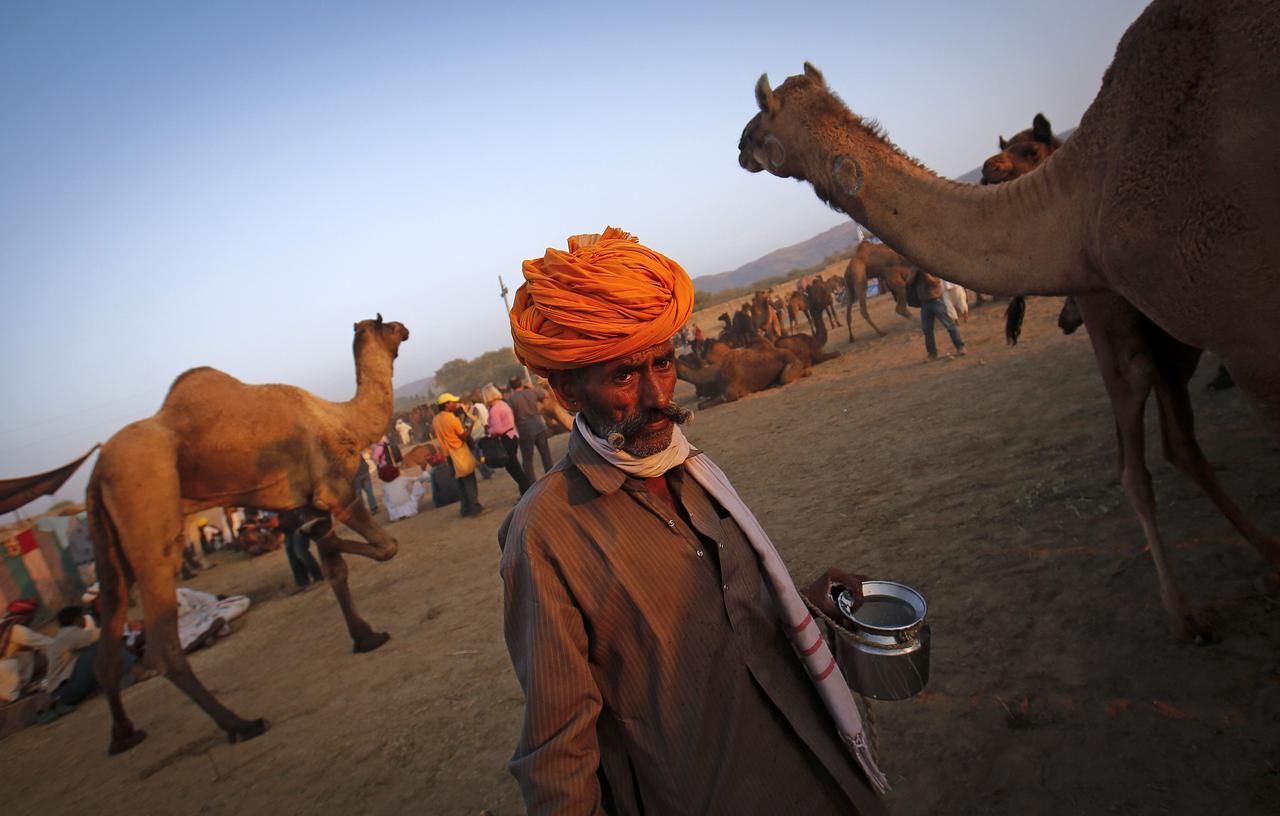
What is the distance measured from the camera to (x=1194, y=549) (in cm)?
352

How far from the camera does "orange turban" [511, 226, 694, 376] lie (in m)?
1.56

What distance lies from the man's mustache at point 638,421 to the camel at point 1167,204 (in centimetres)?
208

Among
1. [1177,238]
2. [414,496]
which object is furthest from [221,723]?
[414,496]

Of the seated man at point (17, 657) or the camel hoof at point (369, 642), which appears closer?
the camel hoof at point (369, 642)

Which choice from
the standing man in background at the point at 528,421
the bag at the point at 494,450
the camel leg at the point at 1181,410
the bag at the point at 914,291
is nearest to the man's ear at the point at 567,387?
the camel leg at the point at 1181,410

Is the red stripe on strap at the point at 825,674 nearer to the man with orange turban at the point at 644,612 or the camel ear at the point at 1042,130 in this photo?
the man with orange turban at the point at 644,612

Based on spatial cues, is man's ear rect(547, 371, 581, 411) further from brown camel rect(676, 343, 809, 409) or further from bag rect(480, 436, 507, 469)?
brown camel rect(676, 343, 809, 409)

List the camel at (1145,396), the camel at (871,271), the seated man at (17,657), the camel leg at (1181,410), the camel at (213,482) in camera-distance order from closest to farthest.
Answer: the camel at (1145,396) < the camel leg at (1181,410) < the camel at (213,482) < the seated man at (17,657) < the camel at (871,271)

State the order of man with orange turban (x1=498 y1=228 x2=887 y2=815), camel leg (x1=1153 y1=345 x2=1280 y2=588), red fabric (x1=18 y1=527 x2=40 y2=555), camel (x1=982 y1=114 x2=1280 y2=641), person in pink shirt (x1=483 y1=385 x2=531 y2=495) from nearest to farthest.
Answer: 1. man with orange turban (x1=498 y1=228 x2=887 y2=815)
2. camel (x1=982 y1=114 x2=1280 y2=641)
3. camel leg (x1=1153 y1=345 x2=1280 y2=588)
4. person in pink shirt (x1=483 y1=385 x2=531 y2=495)
5. red fabric (x1=18 y1=527 x2=40 y2=555)

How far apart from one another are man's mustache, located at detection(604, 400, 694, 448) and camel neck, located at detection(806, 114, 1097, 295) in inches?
80.3

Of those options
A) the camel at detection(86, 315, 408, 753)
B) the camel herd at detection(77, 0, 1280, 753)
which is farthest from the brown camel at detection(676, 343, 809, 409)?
the camel herd at detection(77, 0, 1280, 753)

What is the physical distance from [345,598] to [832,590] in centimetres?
612

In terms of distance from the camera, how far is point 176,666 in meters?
5.34

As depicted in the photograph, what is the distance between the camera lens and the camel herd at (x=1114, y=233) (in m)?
2.19
